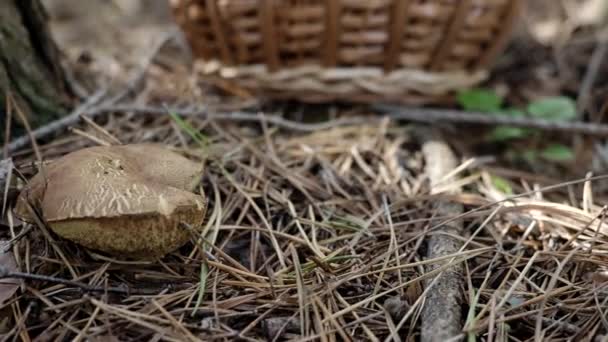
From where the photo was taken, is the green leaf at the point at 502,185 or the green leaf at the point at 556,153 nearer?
the green leaf at the point at 502,185

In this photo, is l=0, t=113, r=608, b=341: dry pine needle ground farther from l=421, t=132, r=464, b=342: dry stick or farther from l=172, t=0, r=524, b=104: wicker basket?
l=172, t=0, r=524, b=104: wicker basket

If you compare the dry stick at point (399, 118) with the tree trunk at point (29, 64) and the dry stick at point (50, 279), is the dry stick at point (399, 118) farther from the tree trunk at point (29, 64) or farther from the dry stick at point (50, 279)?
the dry stick at point (50, 279)

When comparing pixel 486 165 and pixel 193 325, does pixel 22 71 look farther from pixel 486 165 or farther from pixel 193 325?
pixel 486 165

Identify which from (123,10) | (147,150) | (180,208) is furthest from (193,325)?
(123,10)

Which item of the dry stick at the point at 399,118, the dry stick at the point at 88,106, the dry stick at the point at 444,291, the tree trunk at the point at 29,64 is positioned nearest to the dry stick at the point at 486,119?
the dry stick at the point at 399,118

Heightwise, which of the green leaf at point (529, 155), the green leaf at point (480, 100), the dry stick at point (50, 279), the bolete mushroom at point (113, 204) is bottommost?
the green leaf at point (529, 155)

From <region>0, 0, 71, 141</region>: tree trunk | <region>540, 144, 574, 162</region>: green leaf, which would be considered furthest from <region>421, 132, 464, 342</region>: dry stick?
<region>0, 0, 71, 141</region>: tree trunk
